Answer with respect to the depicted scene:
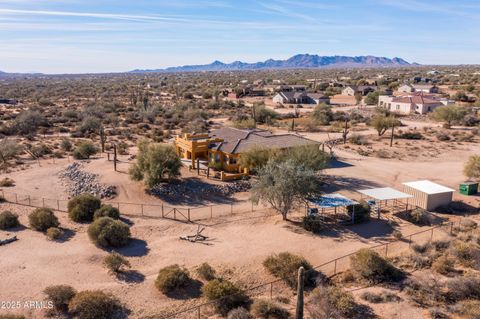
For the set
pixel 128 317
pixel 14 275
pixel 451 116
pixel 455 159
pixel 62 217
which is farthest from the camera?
pixel 451 116

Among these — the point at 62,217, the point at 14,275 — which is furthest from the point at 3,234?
the point at 14,275

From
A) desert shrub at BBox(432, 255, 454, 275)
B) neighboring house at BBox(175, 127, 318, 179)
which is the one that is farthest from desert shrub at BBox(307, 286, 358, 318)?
neighboring house at BBox(175, 127, 318, 179)

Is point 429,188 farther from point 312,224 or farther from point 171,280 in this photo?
point 171,280

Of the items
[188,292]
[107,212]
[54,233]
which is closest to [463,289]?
[188,292]

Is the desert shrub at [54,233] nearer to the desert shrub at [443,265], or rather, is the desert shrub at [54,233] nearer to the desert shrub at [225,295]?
the desert shrub at [225,295]

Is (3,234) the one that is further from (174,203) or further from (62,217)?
(174,203)

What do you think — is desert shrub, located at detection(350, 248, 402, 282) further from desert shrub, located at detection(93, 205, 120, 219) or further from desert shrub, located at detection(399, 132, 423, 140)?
desert shrub, located at detection(399, 132, 423, 140)

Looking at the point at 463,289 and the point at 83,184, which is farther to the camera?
the point at 83,184

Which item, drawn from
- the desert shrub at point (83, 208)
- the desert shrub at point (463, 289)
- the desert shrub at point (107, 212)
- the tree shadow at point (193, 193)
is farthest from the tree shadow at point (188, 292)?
the tree shadow at point (193, 193)
